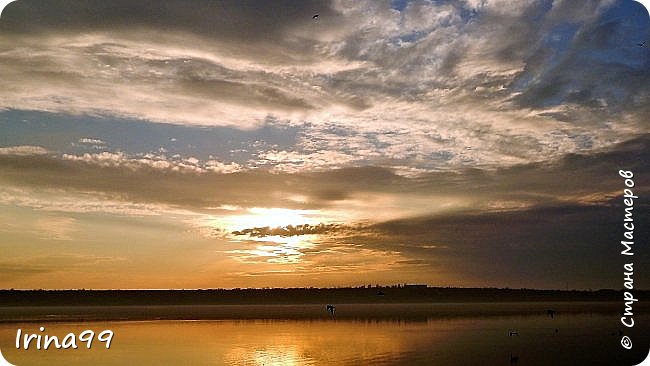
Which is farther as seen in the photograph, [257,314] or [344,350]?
[257,314]

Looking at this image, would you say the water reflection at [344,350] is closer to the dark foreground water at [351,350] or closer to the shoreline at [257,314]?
the dark foreground water at [351,350]

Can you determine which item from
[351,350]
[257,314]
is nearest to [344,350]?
[351,350]

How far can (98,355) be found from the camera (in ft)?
96.0

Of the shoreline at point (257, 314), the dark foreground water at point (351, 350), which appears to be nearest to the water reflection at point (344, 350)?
the dark foreground water at point (351, 350)

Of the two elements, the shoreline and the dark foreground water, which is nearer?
the dark foreground water

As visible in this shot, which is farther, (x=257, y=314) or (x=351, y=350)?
(x=257, y=314)

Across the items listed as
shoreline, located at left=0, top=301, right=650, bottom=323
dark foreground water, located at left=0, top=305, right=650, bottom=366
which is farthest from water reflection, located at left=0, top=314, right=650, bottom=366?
shoreline, located at left=0, top=301, right=650, bottom=323

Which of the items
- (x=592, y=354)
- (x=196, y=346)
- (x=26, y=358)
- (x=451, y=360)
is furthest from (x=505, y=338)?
(x=26, y=358)

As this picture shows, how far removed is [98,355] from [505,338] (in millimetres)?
23133

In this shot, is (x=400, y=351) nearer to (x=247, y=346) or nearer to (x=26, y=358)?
(x=247, y=346)

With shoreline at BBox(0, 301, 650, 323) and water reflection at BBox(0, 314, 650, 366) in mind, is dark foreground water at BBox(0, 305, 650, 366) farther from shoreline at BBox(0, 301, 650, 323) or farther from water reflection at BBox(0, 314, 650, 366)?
shoreline at BBox(0, 301, 650, 323)

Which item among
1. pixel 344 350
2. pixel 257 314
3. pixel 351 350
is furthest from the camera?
pixel 257 314

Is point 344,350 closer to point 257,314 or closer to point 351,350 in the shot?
point 351,350

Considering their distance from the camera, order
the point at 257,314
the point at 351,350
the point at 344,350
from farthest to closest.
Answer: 1. the point at 257,314
2. the point at 344,350
3. the point at 351,350
